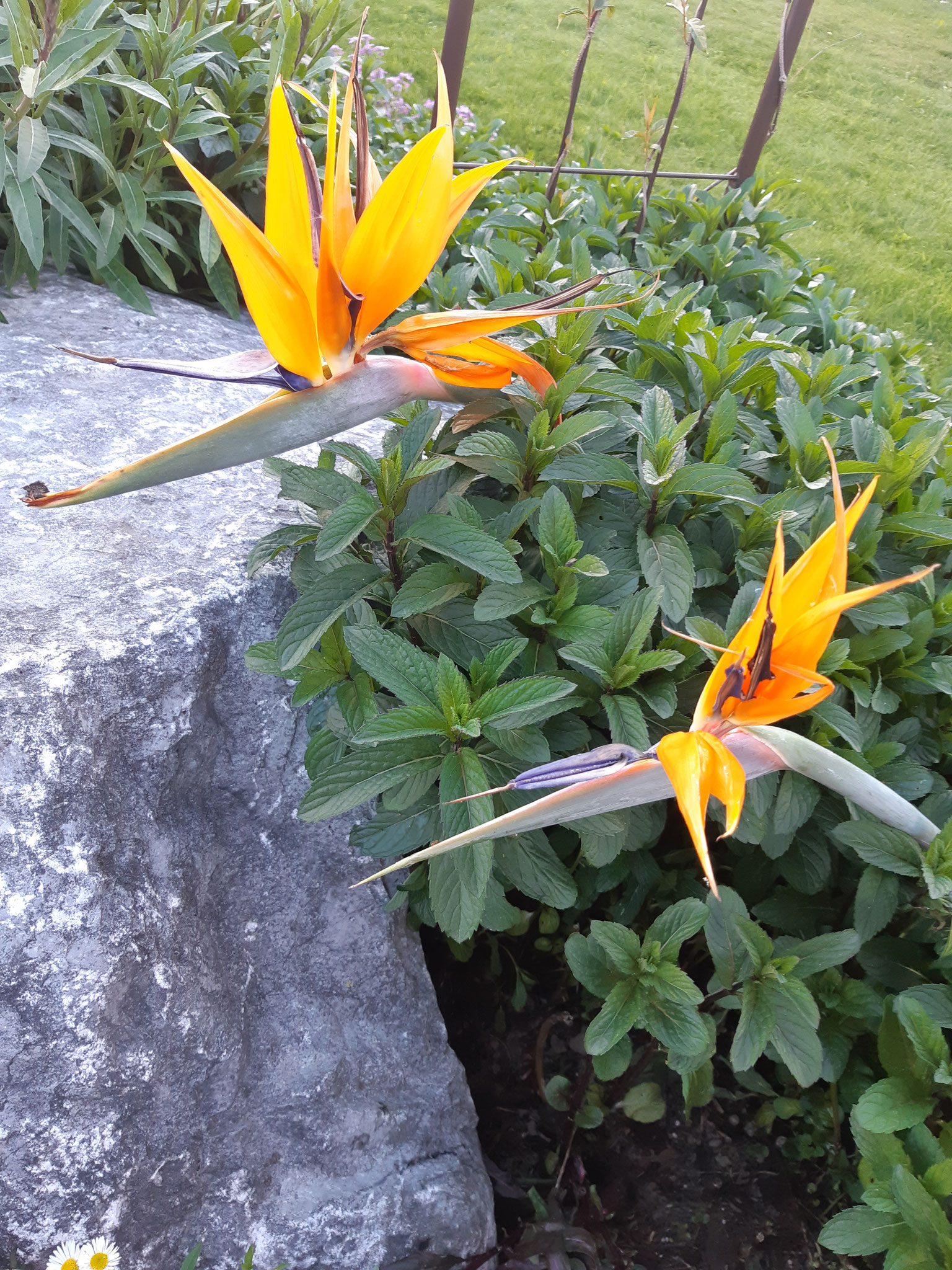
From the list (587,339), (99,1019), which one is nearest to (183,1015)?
(99,1019)

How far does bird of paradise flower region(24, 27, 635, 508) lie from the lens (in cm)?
78

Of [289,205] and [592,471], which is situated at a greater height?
[289,205]

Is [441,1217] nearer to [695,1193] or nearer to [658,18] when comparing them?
[695,1193]

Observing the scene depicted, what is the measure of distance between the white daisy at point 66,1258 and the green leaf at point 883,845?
3.72ft

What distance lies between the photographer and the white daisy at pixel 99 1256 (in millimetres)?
1205

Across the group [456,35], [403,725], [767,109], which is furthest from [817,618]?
[767,109]

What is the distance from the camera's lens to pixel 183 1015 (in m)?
1.28

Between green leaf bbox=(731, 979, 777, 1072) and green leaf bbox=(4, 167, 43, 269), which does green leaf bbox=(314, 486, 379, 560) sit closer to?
green leaf bbox=(731, 979, 777, 1072)

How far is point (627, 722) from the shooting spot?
112cm

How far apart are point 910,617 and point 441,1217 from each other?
1.14 m

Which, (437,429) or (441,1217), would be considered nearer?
(441,1217)

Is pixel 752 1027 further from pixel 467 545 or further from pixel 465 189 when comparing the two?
pixel 465 189

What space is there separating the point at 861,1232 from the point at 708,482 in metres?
0.95

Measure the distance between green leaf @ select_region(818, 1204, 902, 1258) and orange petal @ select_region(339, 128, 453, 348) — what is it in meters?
1.20
